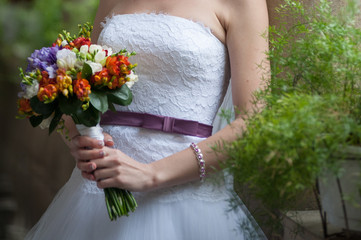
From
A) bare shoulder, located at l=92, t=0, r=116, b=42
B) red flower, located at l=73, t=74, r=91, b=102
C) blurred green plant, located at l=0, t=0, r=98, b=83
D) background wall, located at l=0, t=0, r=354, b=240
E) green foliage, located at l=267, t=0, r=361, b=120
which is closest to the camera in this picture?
green foliage, located at l=267, t=0, r=361, b=120

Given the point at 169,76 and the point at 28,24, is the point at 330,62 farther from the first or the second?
the point at 28,24

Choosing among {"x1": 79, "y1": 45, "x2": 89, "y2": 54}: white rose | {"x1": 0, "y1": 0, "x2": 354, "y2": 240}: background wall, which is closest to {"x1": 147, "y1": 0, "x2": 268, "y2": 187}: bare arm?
{"x1": 79, "y1": 45, "x2": 89, "y2": 54}: white rose

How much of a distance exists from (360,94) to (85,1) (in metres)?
3.65

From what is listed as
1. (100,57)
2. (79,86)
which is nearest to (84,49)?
(100,57)

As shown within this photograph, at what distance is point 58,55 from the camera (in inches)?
58.6

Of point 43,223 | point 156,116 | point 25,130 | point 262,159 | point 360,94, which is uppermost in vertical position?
point 360,94

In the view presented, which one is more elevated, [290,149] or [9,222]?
[290,149]

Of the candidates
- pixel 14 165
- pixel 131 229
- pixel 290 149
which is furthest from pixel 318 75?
pixel 14 165

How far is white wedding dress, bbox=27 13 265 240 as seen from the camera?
159cm

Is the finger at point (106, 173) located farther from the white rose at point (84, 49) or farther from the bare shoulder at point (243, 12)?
the bare shoulder at point (243, 12)

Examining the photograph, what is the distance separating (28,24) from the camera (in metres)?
4.73

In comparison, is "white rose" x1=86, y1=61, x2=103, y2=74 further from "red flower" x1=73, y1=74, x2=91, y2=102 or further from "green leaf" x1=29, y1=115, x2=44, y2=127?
"green leaf" x1=29, y1=115, x2=44, y2=127

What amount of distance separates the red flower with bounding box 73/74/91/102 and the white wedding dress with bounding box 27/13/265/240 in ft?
1.13

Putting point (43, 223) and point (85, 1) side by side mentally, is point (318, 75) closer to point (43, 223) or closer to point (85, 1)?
point (43, 223)
